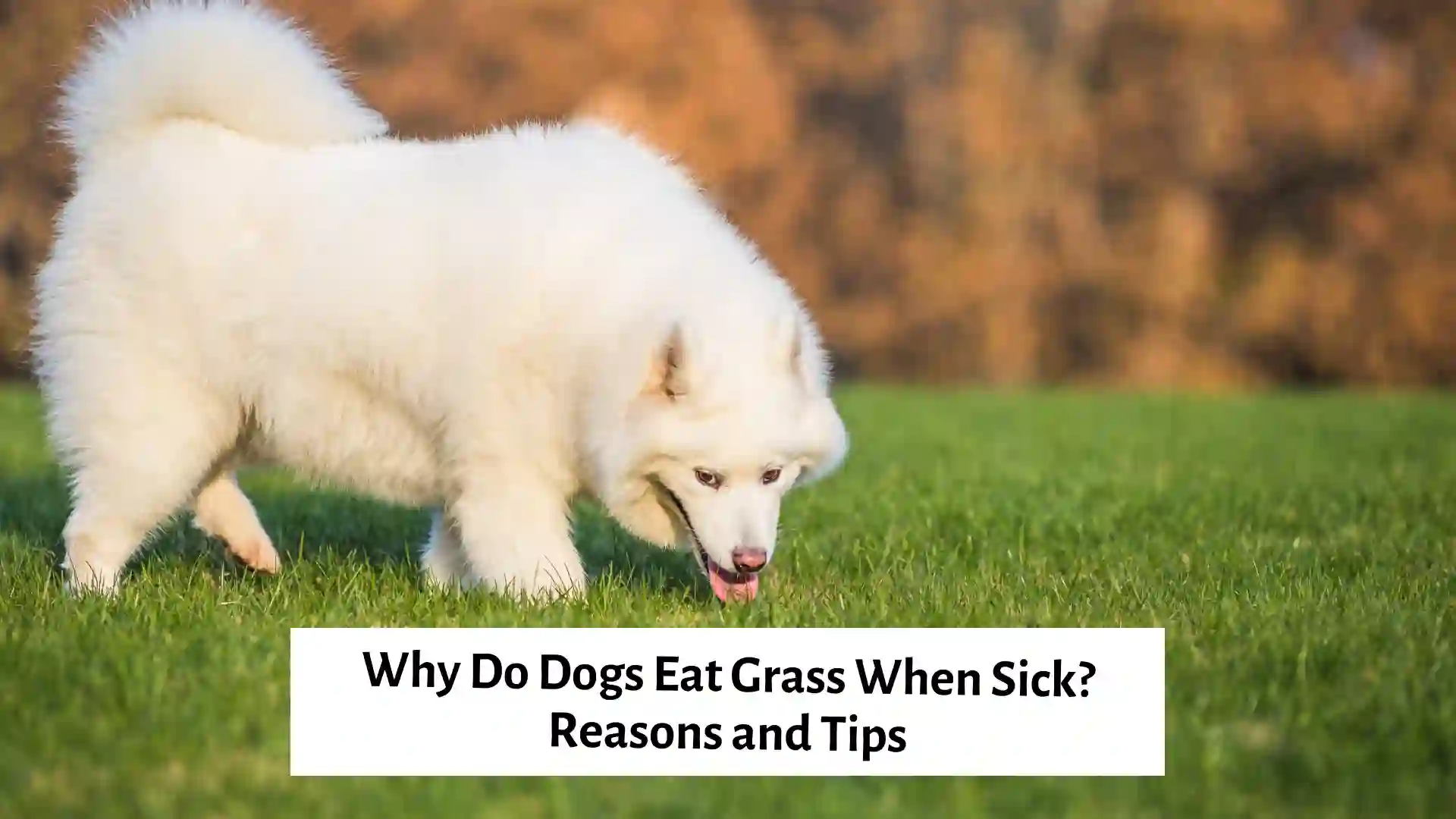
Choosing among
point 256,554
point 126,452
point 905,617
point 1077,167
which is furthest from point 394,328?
point 1077,167

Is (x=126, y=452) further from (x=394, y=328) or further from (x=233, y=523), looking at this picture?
(x=394, y=328)

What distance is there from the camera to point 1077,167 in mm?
23078

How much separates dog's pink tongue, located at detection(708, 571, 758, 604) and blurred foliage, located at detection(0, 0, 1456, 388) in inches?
674

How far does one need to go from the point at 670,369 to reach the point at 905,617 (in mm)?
931

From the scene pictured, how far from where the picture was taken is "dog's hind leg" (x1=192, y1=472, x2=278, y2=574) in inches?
215

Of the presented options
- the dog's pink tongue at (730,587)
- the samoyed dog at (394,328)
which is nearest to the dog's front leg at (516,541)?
the samoyed dog at (394,328)

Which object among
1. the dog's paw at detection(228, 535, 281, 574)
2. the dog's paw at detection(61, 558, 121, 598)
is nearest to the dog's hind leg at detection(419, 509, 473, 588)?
the dog's paw at detection(228, 535, 281, 574)

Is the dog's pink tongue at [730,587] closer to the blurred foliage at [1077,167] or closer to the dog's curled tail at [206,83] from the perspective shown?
the dog's curled tail at [206,83]

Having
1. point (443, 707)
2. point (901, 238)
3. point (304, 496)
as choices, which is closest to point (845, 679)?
point (443, 707)

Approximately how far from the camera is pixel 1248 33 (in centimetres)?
2270

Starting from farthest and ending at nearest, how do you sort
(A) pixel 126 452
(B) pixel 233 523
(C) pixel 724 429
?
(B) pixel 233 523, (A) pixel 126 452, (C) pixel 724 429

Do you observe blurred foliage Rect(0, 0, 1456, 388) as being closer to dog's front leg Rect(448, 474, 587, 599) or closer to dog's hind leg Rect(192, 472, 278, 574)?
dog's hind leg Rect(192, 472, 278, 574)

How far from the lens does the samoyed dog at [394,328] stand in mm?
4352

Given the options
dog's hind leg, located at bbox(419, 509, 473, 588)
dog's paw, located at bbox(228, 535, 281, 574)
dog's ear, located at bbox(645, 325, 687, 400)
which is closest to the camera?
dog's ear, located at bbox(645, 325, 687, 400)
